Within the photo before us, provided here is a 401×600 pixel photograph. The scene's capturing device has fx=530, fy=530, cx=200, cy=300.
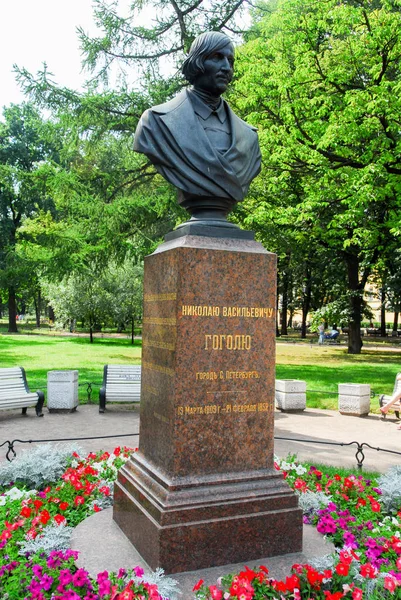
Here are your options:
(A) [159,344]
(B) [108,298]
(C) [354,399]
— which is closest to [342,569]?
(A) [159,344]

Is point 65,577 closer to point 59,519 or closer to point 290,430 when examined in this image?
point 59,519

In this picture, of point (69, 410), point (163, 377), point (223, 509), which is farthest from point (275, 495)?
point (69, 410)

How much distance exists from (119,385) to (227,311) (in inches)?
289

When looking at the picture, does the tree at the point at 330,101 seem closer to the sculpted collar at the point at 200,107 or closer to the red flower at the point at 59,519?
the sculpted collar at the point at 200,107

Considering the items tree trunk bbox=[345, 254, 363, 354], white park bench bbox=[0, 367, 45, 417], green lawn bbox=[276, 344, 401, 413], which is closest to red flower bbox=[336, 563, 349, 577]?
white park bench bbox=[0, 367, 45, 417]

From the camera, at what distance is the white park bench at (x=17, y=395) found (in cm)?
993

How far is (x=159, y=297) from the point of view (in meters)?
4.35

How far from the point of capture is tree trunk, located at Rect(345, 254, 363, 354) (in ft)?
75.6

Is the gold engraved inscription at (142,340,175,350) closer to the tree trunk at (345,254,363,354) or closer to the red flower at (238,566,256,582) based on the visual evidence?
the red flower at (238,566,256,582)

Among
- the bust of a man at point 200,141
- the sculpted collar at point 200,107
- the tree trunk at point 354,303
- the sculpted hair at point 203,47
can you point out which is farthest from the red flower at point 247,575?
the tree trunk at point 354,303

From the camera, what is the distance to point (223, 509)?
12.8 ft

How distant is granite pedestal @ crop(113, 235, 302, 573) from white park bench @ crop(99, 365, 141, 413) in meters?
6.48

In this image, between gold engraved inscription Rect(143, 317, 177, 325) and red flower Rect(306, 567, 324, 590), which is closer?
red flower Rect(306, 567, 324, 590)

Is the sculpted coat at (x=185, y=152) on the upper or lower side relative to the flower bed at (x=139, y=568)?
upper
